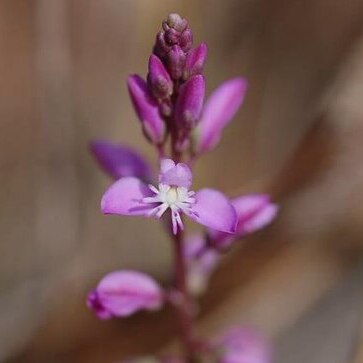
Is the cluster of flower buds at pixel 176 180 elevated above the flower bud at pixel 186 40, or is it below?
below

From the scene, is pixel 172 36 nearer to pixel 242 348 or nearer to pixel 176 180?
pixel 176 180

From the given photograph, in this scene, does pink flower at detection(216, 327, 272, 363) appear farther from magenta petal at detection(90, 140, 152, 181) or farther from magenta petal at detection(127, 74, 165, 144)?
magenta petal at detection(127, 74, 165, 144)

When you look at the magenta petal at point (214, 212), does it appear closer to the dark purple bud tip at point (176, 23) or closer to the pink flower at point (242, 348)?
the dark purple bud tip at point (176, 23)

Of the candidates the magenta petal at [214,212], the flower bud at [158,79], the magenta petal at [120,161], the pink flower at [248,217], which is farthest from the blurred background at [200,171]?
the flower bud at [158,79]

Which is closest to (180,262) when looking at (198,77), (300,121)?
(198,77)

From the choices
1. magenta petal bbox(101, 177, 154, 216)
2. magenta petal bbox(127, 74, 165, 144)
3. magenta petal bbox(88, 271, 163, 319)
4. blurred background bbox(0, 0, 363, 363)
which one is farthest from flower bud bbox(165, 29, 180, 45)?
blurred background bbox(0, 0, 363, 363)

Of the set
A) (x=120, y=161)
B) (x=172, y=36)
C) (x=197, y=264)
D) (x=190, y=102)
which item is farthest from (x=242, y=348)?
(x=172, y=36)

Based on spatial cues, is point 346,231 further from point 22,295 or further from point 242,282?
point 22,295
